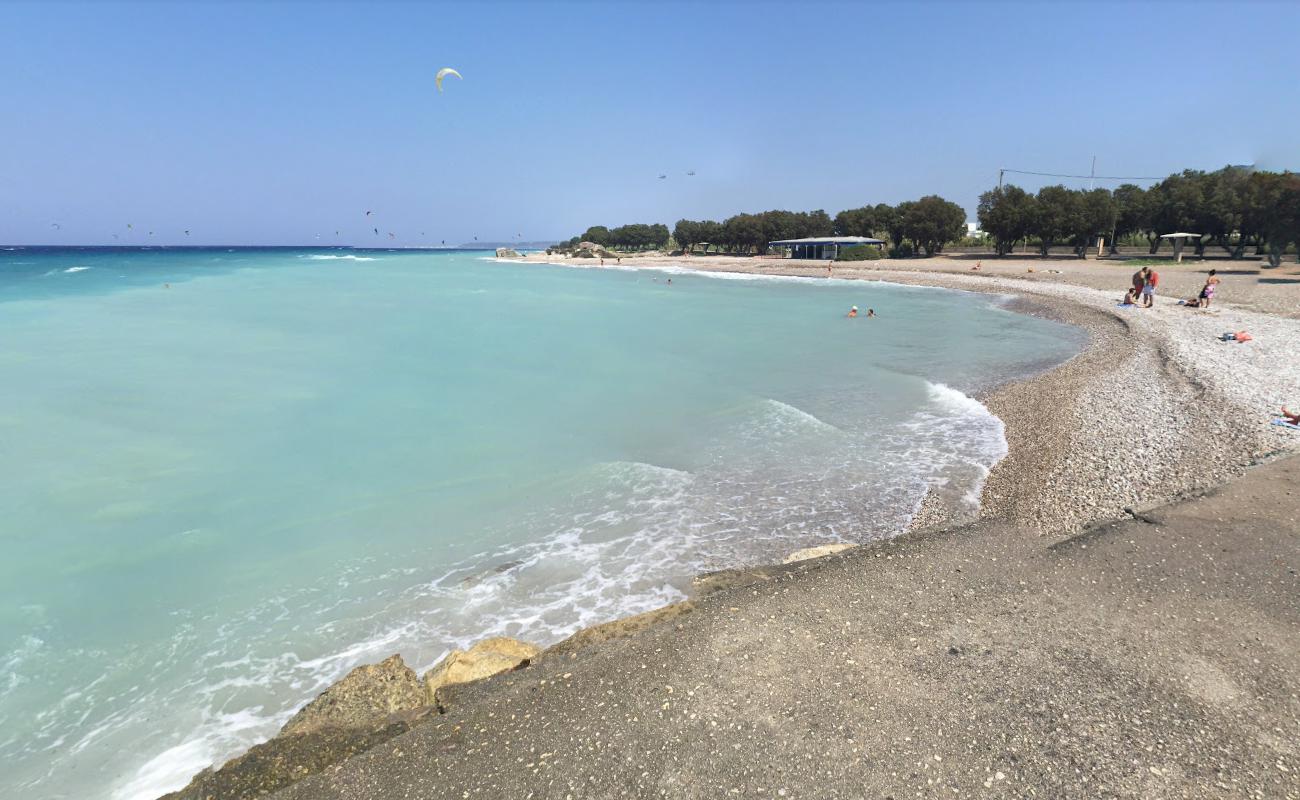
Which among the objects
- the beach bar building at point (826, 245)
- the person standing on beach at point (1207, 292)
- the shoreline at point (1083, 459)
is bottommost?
the shoreline at point (1083, 459)

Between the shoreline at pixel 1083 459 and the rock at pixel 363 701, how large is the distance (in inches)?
13.7

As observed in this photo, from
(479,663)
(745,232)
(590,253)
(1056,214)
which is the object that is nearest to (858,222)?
(745,232)

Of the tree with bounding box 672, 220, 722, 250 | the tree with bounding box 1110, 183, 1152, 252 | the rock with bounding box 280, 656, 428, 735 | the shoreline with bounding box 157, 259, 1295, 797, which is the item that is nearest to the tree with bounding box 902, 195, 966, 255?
the tree with bounding box 1110, 183, 1152, 252

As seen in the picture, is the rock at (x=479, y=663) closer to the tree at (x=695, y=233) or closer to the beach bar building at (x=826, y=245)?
the beach bar building at (x=826, y=245)

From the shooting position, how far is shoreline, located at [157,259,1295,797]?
282 inches

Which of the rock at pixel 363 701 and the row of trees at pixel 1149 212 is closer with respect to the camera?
the rock at pixel 363 701

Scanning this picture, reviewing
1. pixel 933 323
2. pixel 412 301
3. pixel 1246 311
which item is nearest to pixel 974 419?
pixel 933 323

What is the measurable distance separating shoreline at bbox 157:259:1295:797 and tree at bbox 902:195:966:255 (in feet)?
220

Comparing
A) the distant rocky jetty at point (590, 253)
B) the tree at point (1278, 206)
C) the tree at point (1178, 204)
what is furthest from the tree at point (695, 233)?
the tree at point (1278, 206)

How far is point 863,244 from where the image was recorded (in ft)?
275

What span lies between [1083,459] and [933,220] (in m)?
77.1

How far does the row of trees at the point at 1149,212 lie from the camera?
52344mm

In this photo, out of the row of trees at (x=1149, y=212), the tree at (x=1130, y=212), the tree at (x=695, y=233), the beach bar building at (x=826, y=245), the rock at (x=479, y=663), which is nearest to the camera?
the rock at (x=479, y=663)

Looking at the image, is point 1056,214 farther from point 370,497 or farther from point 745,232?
point 370,497
